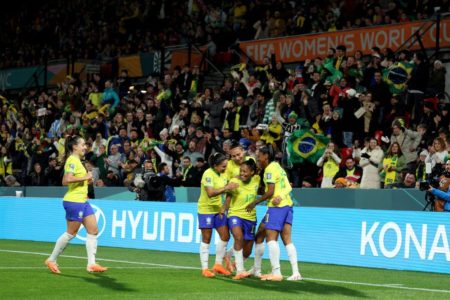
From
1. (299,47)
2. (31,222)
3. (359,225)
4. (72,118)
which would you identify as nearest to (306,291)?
(359,225)

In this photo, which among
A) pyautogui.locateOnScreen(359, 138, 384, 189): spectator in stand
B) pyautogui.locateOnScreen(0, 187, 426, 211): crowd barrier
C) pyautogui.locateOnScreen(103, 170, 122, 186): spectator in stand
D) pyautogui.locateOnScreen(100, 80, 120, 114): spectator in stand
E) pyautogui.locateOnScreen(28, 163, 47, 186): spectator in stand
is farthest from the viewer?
pyautogui.locateOnScreen(100, 80, 120, 114): spectator in stand

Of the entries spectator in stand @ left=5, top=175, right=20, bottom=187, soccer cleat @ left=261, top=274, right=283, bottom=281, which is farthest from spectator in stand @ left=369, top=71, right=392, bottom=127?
spectator in stand @ left=5, top=175, right=20, bottom=187

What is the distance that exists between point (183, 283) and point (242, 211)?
1542mm

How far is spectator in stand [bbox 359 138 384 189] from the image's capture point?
2033 centimetres

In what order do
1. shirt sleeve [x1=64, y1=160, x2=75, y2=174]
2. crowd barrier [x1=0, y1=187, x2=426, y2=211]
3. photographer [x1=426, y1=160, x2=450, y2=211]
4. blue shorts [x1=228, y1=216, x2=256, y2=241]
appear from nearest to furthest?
blue shorts [x1=228, y1=216, x2=256, y2=241]
shirt sleeve [x1=64, y1=160, x2=75, y2=174]
photographer [x1=426, y1=160, x2=450, y2=211]
crowd barrier [x1=0, y1=187, x2=426, y2=211]

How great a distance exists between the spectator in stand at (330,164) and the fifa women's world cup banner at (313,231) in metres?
2.54

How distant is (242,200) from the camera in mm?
14234

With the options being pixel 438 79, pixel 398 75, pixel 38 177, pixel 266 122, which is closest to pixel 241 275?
pixel 398 75

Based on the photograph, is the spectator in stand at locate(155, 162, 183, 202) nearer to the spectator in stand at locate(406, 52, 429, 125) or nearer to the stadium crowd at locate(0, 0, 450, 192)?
the stadium crowd at locate(0, 0, 450, 192)

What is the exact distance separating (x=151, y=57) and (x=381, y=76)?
40.1ft

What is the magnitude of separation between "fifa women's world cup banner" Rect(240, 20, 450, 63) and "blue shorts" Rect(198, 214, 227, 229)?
11766mm

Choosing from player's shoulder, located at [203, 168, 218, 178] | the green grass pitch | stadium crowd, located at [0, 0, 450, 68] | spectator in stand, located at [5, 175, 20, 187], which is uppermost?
stadium crowd, located at [0, 0, 450, 68]

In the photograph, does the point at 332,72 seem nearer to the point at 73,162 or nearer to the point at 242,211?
the point at 242,211

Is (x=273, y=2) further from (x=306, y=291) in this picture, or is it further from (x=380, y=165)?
(x=306, y=291)
